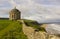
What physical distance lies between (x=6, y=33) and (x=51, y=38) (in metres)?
28.5

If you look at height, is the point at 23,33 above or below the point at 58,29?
below

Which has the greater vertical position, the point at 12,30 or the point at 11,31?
the point at 12,30

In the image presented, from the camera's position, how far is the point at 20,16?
74.9 metres

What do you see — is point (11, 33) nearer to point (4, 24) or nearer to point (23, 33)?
point (23, 33)

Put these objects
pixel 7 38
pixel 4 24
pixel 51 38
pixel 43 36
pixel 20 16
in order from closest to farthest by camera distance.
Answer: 1. pixel 51 38
2. pixel 43 36
3. pixel 7 38
4. pixel 4 24
5. pixel 20 16

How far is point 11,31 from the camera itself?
194 ft

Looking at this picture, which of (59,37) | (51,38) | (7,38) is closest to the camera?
(59,37)

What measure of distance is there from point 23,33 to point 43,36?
20327mm

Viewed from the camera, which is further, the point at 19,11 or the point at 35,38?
the point at 19,11

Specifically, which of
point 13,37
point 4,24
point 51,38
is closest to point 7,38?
point 13,37

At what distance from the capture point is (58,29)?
3653 cm

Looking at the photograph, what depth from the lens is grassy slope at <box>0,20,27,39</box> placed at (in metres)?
54.9

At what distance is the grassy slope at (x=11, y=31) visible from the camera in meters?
54.9

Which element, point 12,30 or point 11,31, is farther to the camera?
point 12,30
